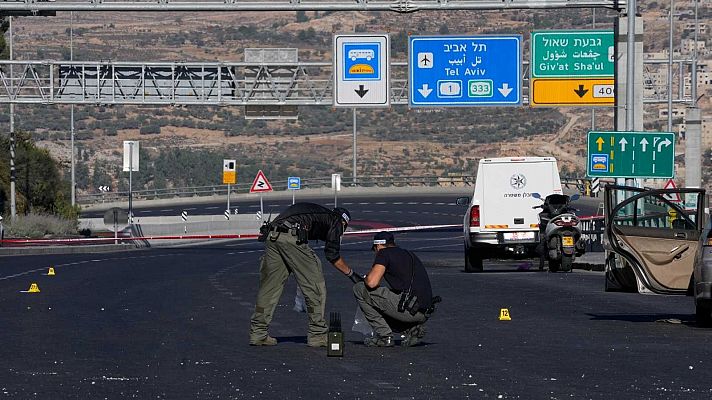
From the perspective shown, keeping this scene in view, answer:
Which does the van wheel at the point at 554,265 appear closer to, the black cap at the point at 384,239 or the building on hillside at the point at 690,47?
the black cap at the point at 384,239

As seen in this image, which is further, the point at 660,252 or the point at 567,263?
the point at 567,263

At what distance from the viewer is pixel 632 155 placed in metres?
36.3

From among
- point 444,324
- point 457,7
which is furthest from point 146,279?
point 444,324

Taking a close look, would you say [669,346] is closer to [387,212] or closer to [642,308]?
[642,308]

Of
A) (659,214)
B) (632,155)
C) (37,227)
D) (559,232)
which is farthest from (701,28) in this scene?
(659,214)

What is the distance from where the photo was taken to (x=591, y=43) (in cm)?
4500

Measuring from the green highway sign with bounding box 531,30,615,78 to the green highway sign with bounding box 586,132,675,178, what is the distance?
28.8ft

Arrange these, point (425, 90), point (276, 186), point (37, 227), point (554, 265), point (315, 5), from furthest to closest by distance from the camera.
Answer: point (276, 186)
point (37, 227)
point (425, 90)
point (315, 5)
point (554, 265)

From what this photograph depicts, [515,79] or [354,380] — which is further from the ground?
[515,79]

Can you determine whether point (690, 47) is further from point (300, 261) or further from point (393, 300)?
point (300, 261)

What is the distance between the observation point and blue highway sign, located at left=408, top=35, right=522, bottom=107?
4744 cm

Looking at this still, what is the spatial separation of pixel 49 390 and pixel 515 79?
120 ft

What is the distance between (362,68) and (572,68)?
6407 millimetres

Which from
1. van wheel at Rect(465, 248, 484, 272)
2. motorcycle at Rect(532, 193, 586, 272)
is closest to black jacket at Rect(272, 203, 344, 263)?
motorcycle at Rect(532, 193, 586, 272)
